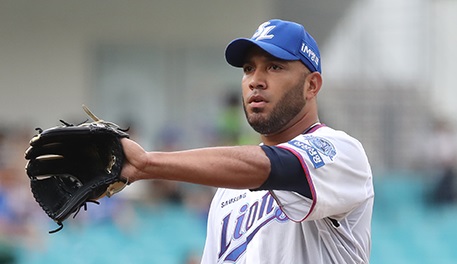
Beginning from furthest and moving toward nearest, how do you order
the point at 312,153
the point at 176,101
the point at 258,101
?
the point at 176,101
the point at 258,101
the point at 312,153

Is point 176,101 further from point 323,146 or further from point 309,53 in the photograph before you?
point 323,146

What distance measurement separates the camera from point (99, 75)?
41.4ft

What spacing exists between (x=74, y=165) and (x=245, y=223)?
0.86 m

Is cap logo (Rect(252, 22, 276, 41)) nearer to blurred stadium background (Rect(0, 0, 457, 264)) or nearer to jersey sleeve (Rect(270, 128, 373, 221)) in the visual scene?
jersey sleeve (Rect(270, 128, 373, 221))

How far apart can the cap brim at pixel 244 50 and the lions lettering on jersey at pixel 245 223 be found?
0.53 metres

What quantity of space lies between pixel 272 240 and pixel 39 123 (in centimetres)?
904

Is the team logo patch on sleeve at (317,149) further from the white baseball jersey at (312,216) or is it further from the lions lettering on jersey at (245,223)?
the lions lettering on jersey at (245,223)

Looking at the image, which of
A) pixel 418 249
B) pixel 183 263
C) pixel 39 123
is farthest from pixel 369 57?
pixel 183 263

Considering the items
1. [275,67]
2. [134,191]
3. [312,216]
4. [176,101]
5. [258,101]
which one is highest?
[275,67]

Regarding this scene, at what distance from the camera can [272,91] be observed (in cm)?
342

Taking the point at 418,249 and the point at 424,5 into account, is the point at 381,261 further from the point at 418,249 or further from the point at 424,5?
the point at 424,5

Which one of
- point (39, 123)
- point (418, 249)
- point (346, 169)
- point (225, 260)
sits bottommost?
point (418, 249)

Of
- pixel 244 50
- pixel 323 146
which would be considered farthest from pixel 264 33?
pixel 323 146

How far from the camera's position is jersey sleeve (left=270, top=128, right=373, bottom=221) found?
308cm
